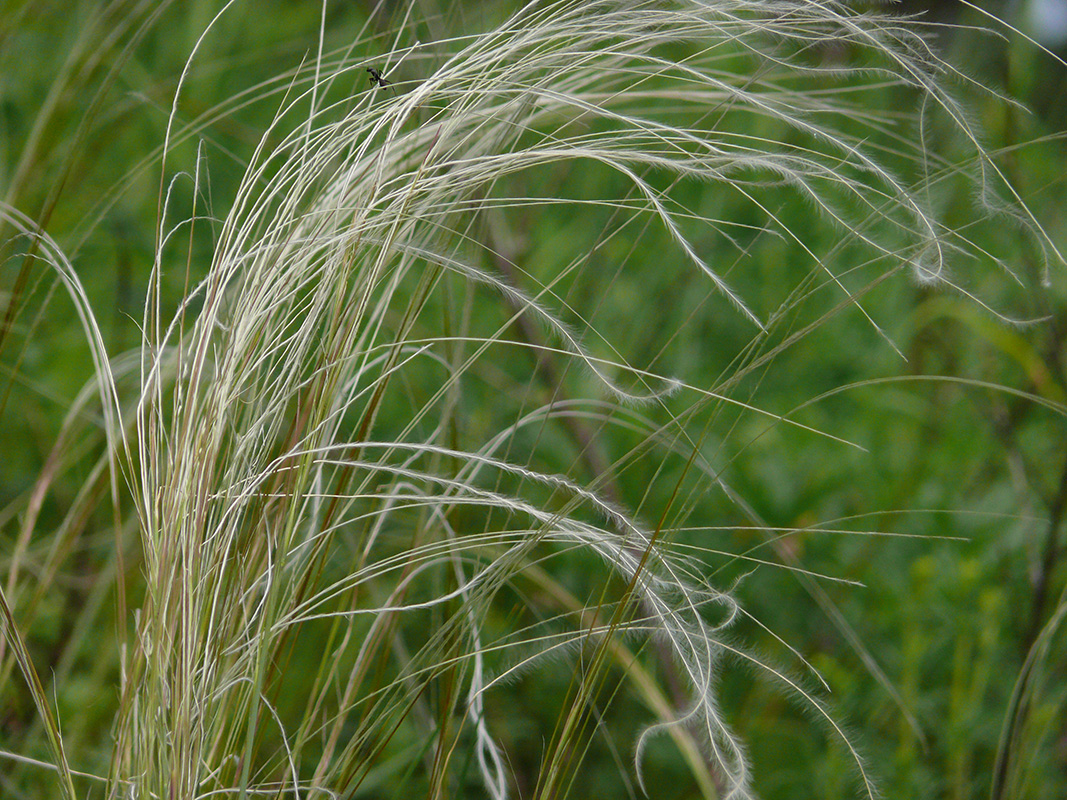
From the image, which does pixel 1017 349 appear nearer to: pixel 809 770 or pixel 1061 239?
pixel 809 770

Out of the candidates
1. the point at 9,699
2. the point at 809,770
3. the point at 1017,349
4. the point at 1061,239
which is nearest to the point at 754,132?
the point at 1061,239

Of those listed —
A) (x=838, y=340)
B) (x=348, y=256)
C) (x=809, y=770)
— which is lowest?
(x=809, y=770)

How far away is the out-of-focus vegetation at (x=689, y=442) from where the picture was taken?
983 millimetres

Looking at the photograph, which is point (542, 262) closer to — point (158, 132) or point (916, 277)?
point (158, 132)

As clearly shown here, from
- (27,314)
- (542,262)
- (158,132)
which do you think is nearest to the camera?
(27,314)

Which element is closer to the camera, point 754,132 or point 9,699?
point 9,699

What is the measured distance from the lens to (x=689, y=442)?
764 mm

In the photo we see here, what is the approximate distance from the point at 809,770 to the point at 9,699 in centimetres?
108

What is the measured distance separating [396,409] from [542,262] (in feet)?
1.85

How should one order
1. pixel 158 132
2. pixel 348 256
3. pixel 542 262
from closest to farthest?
pixel 348 256 → pixel 158 132 → pixel 542 262

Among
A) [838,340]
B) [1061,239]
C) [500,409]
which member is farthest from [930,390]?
[500,409]

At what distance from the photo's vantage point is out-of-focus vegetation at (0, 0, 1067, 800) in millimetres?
983

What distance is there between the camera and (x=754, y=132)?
7.37 feet

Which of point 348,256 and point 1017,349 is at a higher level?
point 348,256
